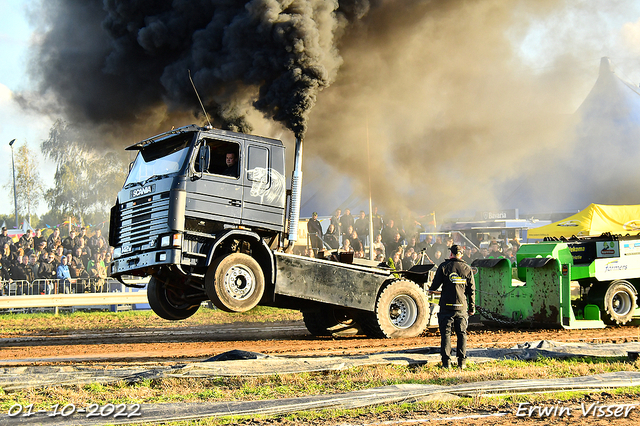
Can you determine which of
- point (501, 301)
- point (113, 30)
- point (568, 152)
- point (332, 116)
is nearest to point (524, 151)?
point (568, 152)

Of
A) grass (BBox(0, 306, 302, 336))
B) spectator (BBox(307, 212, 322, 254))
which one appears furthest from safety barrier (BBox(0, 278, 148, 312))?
spectator (BBox(307, 212, 322, 254))

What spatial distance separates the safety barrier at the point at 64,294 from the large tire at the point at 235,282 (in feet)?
26.3

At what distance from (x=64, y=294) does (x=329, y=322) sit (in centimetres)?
800

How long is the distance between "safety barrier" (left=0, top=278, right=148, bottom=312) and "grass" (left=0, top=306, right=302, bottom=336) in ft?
1.06

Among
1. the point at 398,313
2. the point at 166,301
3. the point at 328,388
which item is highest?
the point at 166,301

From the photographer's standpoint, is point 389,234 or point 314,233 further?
point 389,234

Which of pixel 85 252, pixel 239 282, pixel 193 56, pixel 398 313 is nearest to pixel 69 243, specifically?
pixel 85 252

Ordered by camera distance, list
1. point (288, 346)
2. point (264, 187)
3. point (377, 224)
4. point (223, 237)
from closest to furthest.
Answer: point (223, 237) → point (264, 187) → point (288, 346) → point (377, 224)

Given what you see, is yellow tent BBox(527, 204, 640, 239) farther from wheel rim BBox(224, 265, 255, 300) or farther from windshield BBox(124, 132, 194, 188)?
windshield BBox(124, 132, 194, 188)

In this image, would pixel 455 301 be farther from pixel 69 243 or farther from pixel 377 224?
pixel 69 243

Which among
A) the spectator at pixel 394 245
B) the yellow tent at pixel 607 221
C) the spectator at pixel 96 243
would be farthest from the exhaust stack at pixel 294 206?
the spectator at pixel 96 243

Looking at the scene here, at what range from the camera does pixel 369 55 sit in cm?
1605

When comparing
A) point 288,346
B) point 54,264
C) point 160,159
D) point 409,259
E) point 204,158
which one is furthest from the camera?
point 54,264

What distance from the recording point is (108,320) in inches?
566
